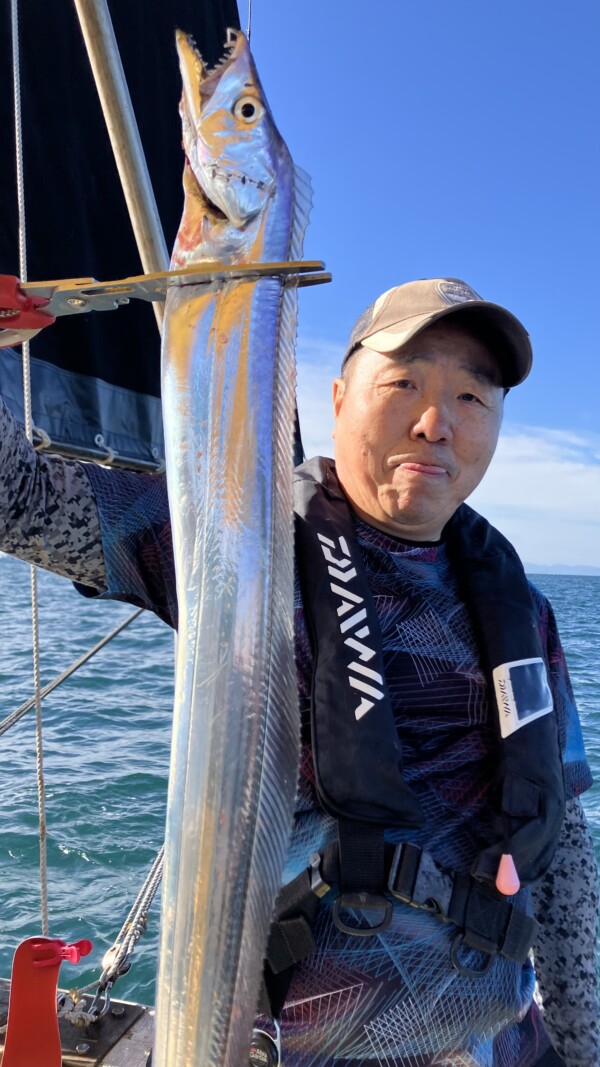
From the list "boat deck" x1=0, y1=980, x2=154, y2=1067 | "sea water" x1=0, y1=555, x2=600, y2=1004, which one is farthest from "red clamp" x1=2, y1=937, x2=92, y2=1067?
"sea water" x1=0, y1=555, x2=600, y2=1004

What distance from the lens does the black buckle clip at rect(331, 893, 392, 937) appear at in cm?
153

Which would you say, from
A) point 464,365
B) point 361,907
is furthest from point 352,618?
point 464,365

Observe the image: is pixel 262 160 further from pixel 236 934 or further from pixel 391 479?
pixel 236 934

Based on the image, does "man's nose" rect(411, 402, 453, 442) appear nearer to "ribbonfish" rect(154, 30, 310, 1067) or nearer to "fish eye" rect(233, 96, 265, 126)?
"ribbonfish" rect(154, 30, 310, 1067)

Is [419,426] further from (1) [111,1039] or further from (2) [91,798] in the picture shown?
(2) [91,798]

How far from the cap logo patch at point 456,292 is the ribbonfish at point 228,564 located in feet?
1.87

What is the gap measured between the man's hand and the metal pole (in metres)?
1.58

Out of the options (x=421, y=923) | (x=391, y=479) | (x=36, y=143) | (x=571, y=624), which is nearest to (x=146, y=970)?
(x=421, y=923)

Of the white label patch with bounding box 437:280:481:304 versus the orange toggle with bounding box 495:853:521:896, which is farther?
the white label patch with bounding box 437:280:481:304

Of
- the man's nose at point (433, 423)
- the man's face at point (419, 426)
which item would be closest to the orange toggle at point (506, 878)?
the man's face at point (419, 426)

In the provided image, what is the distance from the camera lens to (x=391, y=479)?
1.93 m

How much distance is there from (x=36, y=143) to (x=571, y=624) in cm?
2747

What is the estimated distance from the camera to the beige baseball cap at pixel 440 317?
1860mm

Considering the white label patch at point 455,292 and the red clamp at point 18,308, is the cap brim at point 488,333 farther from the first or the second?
the red clamp at point 18,308
